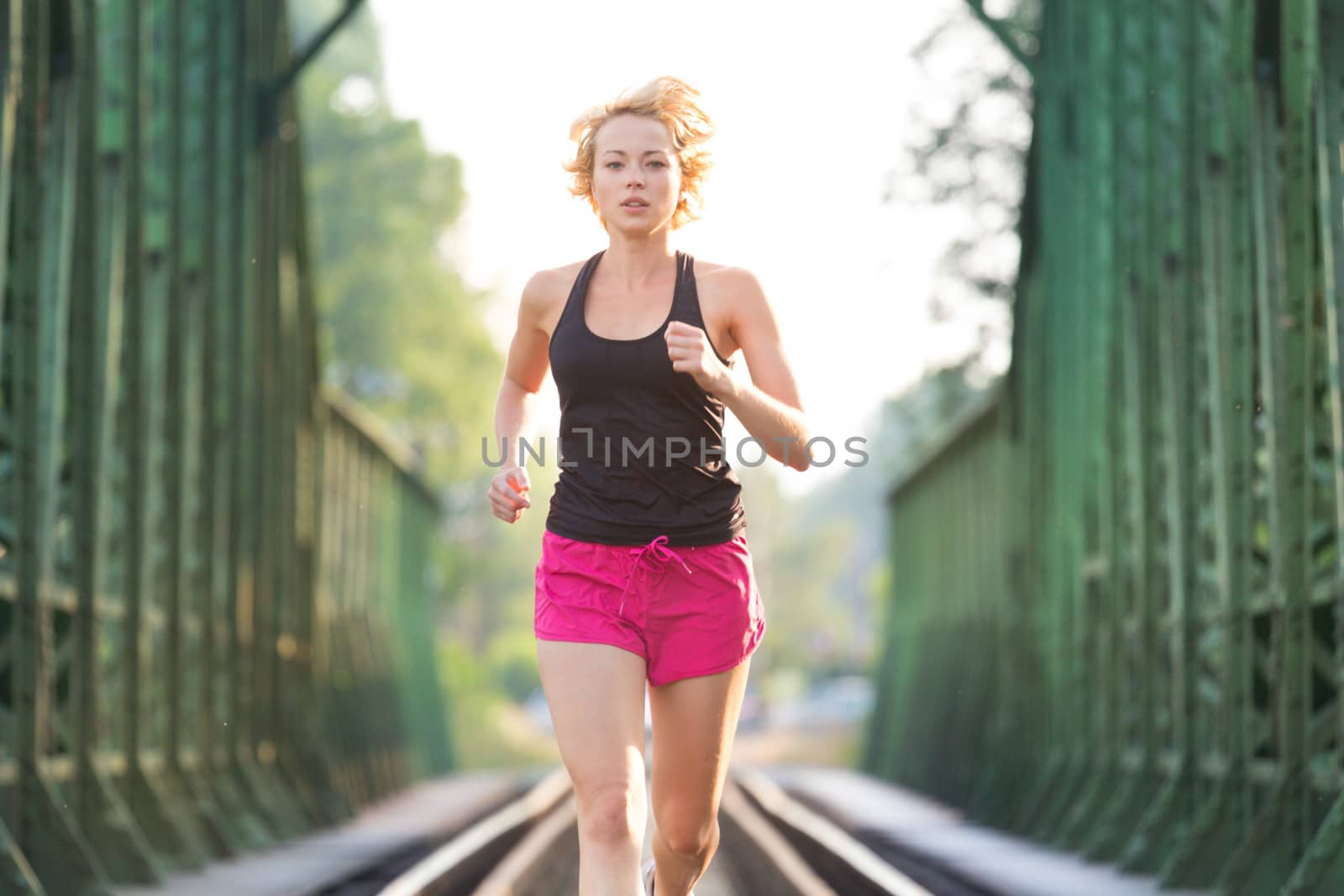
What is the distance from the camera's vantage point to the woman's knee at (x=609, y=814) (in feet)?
15.4

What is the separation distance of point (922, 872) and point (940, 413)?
21.7 m

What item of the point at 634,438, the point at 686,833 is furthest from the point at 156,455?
the point at 634,438

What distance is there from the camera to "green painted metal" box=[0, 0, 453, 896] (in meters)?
9.40

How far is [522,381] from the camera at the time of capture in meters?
5.28

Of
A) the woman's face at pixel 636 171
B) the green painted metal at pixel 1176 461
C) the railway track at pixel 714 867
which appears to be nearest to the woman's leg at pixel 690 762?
the woman's face at pixel 636 171

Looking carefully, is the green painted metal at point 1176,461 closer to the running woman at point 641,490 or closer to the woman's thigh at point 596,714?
the running woman at point 641,490

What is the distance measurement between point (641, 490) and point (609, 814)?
0.72 m

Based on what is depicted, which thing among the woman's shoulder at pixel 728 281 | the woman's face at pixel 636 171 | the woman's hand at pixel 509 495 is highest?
the woman's face at pixel 636 171

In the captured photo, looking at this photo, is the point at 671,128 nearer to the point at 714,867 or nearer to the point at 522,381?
the point at 522,381

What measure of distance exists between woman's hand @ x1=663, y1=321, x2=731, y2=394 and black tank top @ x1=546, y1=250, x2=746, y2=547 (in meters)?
0.25

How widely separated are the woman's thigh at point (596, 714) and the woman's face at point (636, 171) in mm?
981

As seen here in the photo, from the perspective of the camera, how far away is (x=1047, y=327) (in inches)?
663

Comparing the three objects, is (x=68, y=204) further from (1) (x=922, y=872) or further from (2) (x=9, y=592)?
(1) (x=922, y=872)

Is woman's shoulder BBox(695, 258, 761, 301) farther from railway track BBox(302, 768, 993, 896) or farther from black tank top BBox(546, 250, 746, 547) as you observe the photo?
railway track BBox(302, 768, 993, 896)
